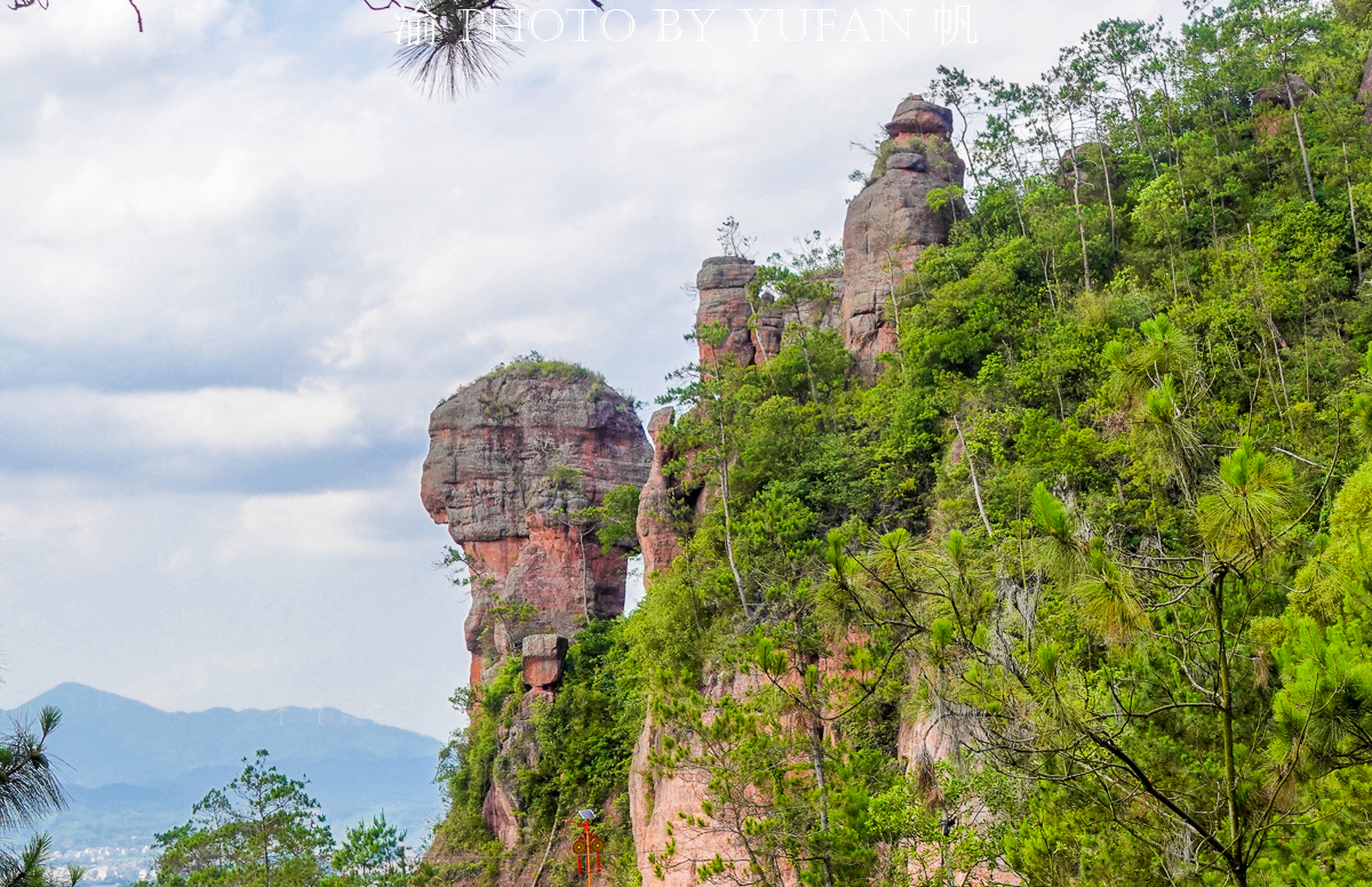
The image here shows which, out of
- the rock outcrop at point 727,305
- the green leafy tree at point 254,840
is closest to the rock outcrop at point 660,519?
the rock outcrop at point 727,305

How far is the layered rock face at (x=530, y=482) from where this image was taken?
34031 millimetres

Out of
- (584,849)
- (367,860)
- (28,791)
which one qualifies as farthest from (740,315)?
(28,791)

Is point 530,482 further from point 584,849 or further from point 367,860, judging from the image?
point 584,849

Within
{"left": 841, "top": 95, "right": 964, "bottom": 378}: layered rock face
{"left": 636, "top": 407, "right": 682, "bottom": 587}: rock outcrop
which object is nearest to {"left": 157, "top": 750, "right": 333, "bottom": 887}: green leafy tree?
{"left": 636, "top": 407, "right": 682, "bottom": 587}: rock outcrop

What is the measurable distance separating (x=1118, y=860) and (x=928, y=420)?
40.9ft

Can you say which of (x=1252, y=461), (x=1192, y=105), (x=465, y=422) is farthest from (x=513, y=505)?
(x=1252, y=461)

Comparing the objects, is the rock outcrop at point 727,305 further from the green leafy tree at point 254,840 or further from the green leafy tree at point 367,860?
the green leafy tree at point 254,840

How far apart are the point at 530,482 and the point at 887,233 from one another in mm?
16615

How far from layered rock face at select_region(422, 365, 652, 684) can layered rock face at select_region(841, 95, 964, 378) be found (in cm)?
1272

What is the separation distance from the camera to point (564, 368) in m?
37.4

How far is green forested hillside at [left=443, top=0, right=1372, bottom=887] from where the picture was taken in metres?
5.36

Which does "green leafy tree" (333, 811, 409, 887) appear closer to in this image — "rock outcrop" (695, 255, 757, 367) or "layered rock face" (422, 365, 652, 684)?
"layered rock face" (422, 365, 652, 684)

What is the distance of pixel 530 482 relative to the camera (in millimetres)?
36219

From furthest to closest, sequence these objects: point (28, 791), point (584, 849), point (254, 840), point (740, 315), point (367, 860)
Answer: point (740, 315) < point (254, 840) < point (367, 860) < point (584, 849) < point (28, 791)
